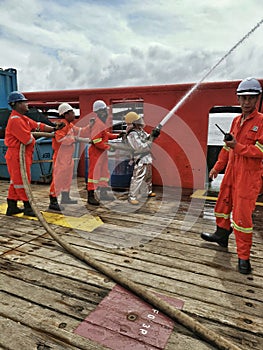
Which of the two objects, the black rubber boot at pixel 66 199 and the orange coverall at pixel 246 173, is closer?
the orange coverall at pixel 246 173

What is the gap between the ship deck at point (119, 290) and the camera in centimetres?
187

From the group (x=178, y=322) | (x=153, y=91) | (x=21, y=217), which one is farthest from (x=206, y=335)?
(x=153, y=91)

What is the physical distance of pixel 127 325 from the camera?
1.97 m

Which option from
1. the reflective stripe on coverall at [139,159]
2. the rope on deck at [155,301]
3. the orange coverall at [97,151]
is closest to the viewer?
the rope on deck at [155,301]

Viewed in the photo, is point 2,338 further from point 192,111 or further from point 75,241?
point 192,111

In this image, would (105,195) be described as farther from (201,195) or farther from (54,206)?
(201,195)

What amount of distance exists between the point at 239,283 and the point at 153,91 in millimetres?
4475

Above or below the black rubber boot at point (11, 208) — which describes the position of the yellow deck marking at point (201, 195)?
below

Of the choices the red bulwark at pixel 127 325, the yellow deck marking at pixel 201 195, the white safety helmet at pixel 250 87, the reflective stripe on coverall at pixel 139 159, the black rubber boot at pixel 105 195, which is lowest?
the yellow deck marking at pixel 201 195

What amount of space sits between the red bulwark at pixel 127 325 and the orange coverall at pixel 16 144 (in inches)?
103

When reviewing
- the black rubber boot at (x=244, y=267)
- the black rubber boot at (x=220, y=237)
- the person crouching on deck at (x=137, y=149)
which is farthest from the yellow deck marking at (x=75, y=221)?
the black rubber boot at (x=244, y=267)

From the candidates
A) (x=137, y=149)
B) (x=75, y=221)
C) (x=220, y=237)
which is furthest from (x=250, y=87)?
(x=75, y=221)

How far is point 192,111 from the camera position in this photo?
579 cm

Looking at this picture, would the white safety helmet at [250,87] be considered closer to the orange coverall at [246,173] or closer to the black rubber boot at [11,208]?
the orange coverall at [246,173]
